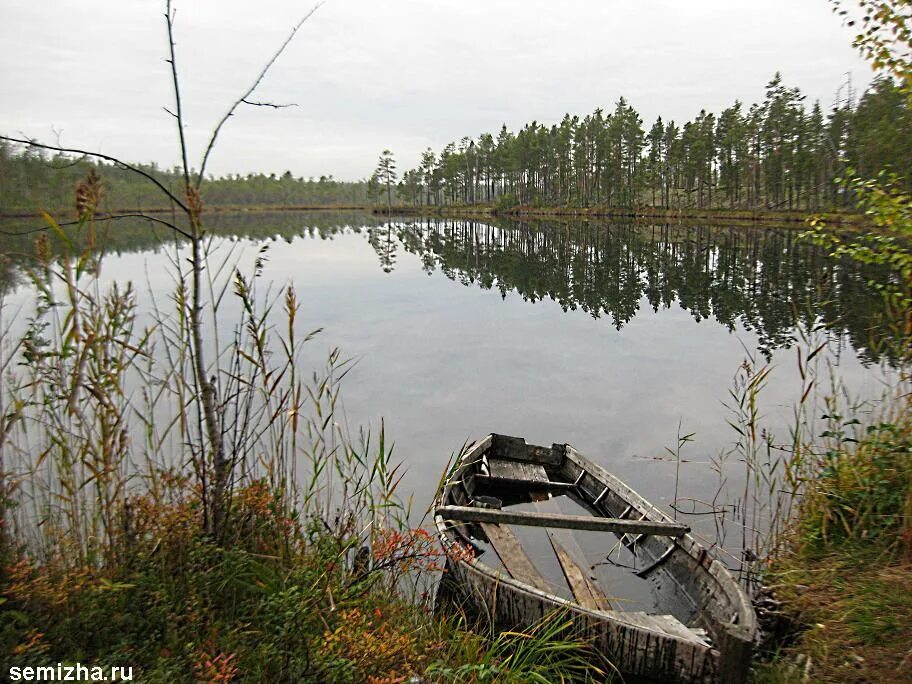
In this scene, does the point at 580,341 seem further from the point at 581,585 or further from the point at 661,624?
the point at 661,624

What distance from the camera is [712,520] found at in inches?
285

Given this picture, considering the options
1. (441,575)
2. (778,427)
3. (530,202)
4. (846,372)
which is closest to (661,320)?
(846,372)

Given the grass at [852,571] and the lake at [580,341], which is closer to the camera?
the grass at [852,571]

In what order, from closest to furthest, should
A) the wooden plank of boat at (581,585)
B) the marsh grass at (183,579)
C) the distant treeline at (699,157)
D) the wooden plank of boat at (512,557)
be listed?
the marsh grass at (183,579) → the wooden plank of boat at (581,585) → the wooden plank of boat at (512,557) → the distant treeline at (699,157)

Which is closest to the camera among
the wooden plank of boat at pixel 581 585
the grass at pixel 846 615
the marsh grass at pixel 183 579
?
the marsh grass at pixel 183 579

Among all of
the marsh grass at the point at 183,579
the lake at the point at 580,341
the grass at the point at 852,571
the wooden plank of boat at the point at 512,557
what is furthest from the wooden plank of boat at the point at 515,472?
the marsh grass at the point at 183,579

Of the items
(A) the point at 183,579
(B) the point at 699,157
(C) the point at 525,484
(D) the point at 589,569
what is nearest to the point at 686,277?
(C) the point at 525,484

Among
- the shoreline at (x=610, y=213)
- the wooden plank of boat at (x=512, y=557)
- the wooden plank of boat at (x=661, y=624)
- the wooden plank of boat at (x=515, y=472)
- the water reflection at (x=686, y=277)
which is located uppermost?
the shoreline at (x=610, y=213)

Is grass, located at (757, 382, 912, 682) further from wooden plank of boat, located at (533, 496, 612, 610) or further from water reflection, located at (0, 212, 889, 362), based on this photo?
water reflection, located at (0, 212, 889, 362)

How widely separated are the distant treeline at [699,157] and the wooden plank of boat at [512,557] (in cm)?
4037

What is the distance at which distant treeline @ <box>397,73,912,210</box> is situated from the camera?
182 feet

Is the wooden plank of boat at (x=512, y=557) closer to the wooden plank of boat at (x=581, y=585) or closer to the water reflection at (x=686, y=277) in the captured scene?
the wooden plank of boat at (x=581, y=585)

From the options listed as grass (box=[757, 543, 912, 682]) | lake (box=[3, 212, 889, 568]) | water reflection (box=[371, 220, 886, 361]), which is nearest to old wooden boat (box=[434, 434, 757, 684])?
grass (box=[757, 543, 912, 682])

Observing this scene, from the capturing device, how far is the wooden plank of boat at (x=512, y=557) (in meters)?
5.75
